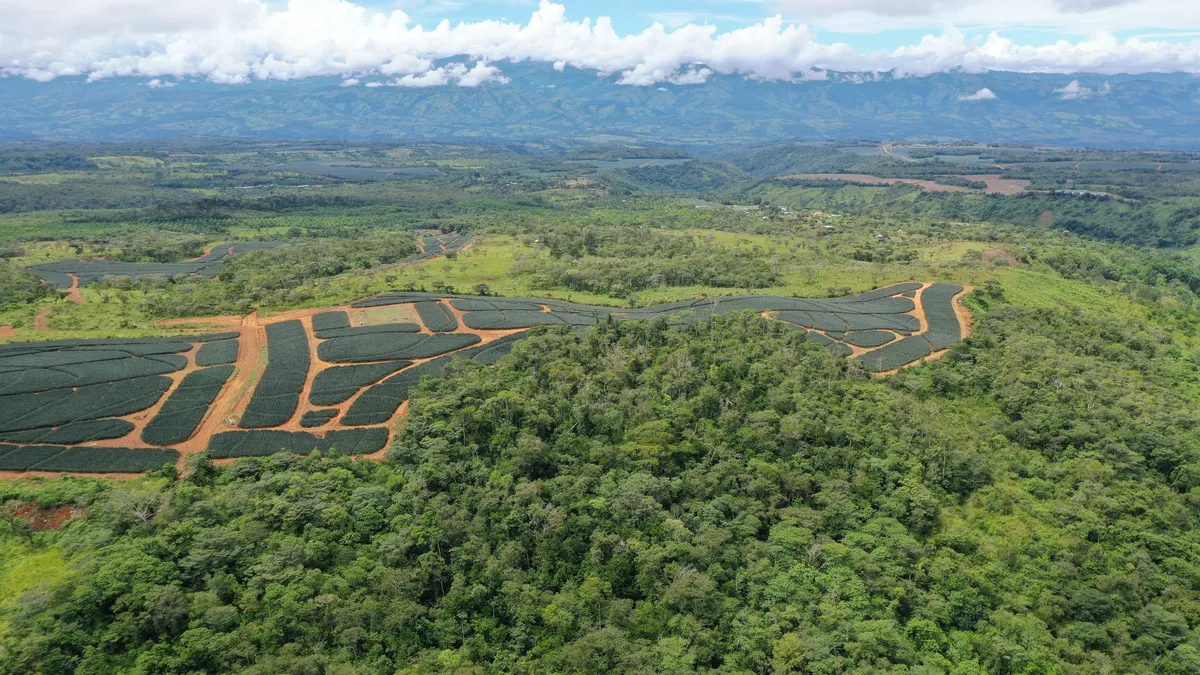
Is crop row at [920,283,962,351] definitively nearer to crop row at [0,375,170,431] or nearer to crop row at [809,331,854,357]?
crop row at [809,331,854,357]

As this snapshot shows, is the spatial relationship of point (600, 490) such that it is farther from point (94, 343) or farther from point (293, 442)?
point (94, 343)

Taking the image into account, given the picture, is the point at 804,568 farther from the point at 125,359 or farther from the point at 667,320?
the point at 125,359

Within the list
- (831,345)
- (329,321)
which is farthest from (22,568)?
(831,345)

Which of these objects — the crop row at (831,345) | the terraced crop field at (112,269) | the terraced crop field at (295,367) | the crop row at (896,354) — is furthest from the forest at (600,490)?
the terraced crop field at (112,269)

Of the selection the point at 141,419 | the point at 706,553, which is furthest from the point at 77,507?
the point at 706,553

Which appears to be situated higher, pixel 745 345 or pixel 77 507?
pixel 745 345

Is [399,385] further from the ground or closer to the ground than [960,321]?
closer to the ground

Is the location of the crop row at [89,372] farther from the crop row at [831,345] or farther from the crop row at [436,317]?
the crop row at [831,345]
